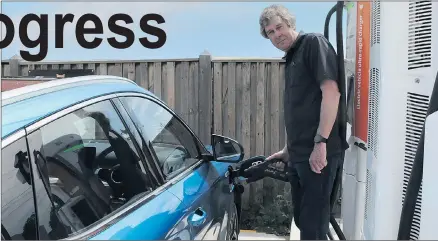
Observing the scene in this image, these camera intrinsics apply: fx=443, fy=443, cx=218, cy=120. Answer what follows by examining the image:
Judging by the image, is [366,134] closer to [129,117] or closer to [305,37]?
[305,37]

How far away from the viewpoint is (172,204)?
83.7 inches

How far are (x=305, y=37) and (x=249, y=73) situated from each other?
8.34 ft

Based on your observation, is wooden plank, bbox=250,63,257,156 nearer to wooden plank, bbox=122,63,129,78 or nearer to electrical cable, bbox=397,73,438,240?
wooden plank, bbox=122,63,129,78

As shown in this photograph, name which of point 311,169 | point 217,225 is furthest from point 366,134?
point 217,225

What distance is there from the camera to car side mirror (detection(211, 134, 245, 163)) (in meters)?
3.15

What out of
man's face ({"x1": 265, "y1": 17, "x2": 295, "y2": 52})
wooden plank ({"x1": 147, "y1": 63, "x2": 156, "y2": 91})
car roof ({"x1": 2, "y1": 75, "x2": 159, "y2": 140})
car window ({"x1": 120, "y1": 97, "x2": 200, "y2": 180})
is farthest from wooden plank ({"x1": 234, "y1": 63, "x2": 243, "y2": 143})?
car roof ({"x1": 2, "y1": 75, "x2": 159, "y2": 140})

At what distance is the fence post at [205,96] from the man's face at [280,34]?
7.93ft

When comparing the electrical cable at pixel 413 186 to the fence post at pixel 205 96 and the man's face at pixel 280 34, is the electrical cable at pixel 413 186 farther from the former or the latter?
the fence post at pixel 205 96

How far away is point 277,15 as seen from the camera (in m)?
2.75

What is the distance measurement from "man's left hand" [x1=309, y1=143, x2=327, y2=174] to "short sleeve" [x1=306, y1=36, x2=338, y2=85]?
0.38 m

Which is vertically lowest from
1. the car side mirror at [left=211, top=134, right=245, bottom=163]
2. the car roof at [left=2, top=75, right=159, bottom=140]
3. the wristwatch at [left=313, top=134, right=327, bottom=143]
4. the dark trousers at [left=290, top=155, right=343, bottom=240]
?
the dark trousers at [left=290, top=155, right=343, bottom=240]

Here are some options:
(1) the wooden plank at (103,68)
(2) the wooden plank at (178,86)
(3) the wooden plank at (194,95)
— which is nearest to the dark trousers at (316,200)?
(3) the wooden plank at (194,95)

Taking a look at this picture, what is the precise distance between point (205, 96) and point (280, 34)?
8.37 ft

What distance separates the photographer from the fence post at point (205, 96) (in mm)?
5293
